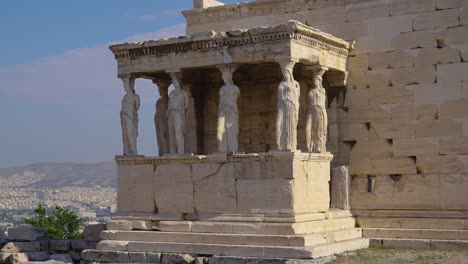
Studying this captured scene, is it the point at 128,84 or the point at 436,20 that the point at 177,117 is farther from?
the point at 436,20

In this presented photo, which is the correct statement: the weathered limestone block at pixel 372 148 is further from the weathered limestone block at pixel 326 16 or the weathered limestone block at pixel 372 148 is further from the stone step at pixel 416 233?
the weathered limestone block at pixel 326 16

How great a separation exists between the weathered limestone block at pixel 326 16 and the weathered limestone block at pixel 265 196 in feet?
12.2

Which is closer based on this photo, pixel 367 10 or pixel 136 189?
pixel 136 189

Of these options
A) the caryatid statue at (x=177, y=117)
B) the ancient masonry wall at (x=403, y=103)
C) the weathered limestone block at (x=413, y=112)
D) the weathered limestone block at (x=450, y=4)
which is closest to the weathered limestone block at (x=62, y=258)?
the caryatid statue at (x=177, y=117)

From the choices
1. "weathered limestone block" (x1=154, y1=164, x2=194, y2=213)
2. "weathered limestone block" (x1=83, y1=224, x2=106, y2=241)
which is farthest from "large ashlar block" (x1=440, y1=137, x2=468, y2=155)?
"weathered limestone block" (x1=83, y1=224, x2=106, y2=241)

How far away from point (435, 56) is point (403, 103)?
3.28 ft

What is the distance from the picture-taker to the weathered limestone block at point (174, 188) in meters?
17.1

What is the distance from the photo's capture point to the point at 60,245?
64.4 ft

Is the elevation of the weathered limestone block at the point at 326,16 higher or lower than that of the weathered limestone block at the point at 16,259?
higher

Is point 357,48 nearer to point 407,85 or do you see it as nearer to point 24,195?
point 407,85

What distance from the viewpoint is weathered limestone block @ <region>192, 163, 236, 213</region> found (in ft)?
54.6

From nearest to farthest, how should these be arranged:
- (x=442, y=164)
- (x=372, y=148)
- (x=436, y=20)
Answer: (x=442, y=164)
(x=436, y=20)
(x=372, y=148)

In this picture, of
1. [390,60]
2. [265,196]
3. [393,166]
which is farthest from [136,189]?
[390,60]

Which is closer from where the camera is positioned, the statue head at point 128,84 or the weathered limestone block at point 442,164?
the weathered limestone block at point 442,164
